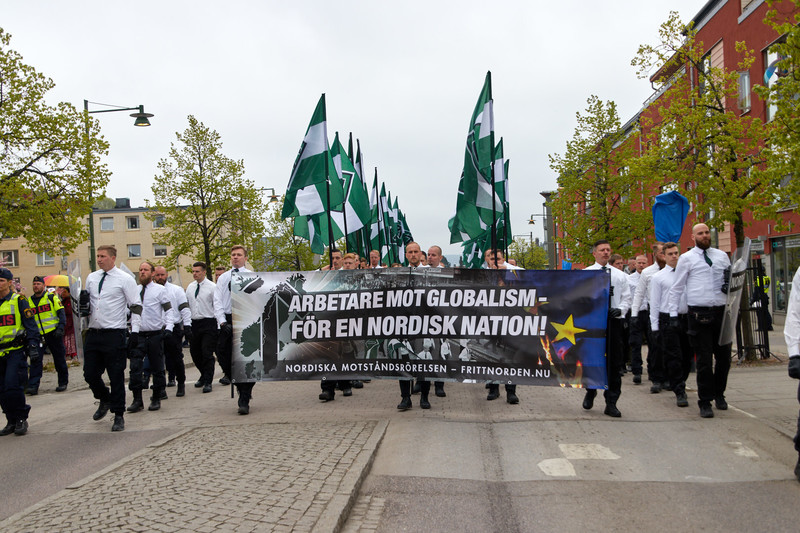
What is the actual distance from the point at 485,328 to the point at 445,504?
323 centimetres

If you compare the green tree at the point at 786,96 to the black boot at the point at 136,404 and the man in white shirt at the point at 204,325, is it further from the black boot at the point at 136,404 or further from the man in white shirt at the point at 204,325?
the black boot at the point at 136,404

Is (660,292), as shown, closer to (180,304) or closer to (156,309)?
(156,309)

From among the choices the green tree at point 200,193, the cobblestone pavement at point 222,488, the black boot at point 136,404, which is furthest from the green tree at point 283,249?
the cobblestone pavement at point 222,488

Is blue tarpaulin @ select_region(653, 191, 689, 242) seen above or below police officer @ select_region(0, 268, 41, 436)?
above

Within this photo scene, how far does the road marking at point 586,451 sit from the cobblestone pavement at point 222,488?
1.75m

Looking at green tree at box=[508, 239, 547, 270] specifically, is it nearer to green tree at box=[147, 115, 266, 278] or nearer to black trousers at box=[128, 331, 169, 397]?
green tree at box=[147, 115, 266, 278]

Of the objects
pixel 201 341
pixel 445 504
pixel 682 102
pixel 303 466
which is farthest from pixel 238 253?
pixel 682 102

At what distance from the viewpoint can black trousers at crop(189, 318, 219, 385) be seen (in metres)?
11.2

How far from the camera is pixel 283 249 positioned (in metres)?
45.5

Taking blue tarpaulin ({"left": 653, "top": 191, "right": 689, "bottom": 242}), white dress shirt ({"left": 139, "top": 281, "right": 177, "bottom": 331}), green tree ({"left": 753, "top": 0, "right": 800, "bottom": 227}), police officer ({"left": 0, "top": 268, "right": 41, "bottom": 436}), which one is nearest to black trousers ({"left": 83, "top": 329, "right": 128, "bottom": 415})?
police officer ({"left": 0, "top": 268, "right": 41, "bottom": 436})

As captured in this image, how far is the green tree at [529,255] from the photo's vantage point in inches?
3120

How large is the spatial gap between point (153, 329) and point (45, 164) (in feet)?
44.7

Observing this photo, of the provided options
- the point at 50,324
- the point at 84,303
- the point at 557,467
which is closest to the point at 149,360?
the point at 84,303

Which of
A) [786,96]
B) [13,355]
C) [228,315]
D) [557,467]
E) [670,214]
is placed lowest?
[557,467]
